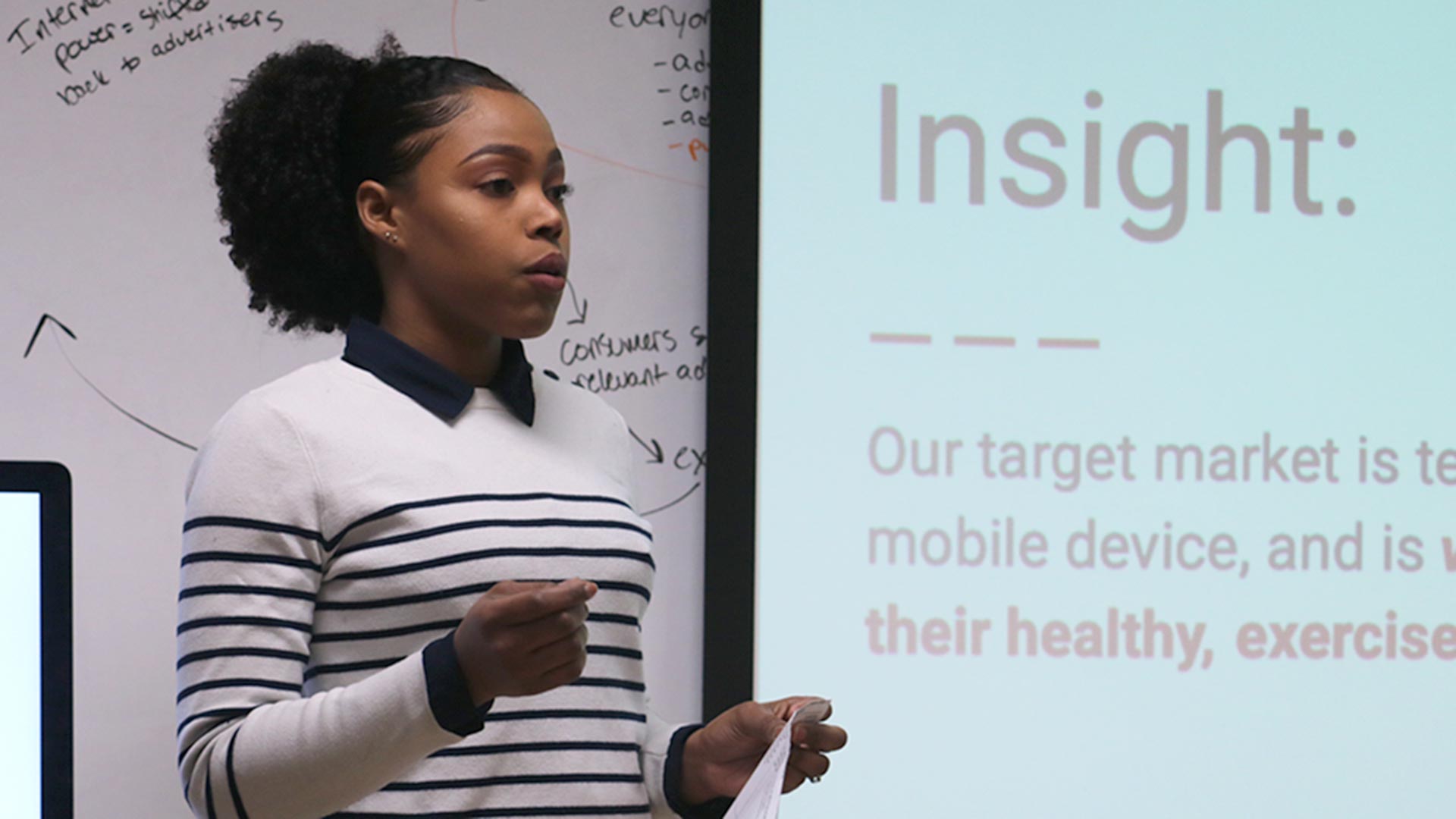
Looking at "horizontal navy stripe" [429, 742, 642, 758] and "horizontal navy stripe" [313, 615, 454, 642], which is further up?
"horizontal navy stripe" [313, 615, 454, 642]

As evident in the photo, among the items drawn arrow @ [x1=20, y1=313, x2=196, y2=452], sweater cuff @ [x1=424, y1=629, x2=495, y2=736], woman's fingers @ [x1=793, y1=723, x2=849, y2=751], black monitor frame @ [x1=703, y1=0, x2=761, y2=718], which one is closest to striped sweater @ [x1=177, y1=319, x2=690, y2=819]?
sweater cuff @ [x1=424, y1=629, x2=495, y2=736]

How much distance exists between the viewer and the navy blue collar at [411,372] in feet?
3.18

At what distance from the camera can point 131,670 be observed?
1.77 meters

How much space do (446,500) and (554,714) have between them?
16 centimetres

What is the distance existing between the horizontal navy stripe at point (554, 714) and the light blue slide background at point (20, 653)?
1.03 feet

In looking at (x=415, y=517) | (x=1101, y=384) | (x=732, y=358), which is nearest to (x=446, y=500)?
(x=415, y=517)

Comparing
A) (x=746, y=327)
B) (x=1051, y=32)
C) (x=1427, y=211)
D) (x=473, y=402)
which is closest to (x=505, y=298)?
(x=473, y=402)

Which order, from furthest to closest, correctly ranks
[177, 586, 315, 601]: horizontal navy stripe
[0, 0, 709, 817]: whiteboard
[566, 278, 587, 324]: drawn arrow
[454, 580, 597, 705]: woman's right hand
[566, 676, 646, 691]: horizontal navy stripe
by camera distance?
[566, 278, 587, 324]: drawn arrow, [0, 0, 709, 817]: whiteboard, [566, 676, 646, 691]: horizontal navy stripe, [177, 586, 315, 601]: horizontal navy stripe, [454, 580, 597, 705]: woman's right hand

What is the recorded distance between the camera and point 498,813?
911mm

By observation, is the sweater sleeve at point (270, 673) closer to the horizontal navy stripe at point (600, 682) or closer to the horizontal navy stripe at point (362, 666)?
the horizontal navy stripe at point (362, 666)

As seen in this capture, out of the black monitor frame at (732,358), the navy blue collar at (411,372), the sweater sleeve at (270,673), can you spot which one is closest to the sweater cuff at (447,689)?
the sweater sleeve at (270,673)

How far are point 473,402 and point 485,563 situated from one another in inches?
5.6

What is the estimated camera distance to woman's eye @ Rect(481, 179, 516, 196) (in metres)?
1.00

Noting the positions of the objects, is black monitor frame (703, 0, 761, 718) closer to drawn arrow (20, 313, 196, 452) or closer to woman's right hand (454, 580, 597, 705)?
drawn arrow (20, 313, 196, 452)
